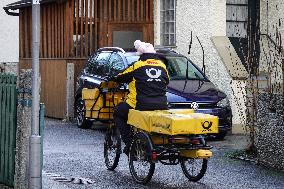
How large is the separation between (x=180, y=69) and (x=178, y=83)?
3.56 ft

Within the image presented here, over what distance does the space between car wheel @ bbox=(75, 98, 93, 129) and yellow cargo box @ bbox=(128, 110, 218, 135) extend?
7.71m

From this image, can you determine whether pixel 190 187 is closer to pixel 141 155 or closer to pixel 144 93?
pixel 141 155

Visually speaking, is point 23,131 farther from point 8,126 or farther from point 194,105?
point 194,105

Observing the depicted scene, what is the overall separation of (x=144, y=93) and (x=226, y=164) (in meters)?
2.34

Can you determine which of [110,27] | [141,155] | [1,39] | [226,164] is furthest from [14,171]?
[1,39]

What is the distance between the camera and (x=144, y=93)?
11.0 m

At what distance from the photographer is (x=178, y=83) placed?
1670 centimetres

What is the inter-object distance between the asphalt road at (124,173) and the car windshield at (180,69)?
2522mm

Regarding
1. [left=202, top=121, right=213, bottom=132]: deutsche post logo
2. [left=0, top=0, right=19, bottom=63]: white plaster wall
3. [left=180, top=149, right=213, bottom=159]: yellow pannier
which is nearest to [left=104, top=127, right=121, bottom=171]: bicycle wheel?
[left=180, top=149, right=213, bottom=159]: yellow pannier

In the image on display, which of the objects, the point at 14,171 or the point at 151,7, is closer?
the point at 14,171

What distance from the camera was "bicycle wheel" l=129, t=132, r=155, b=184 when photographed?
10.5 meters

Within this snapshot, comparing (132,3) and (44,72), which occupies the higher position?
(132,3)

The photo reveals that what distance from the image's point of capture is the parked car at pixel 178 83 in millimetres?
16000

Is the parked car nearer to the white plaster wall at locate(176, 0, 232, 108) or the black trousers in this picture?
the white plaster wall at locate(176, 0, 232, 108)
